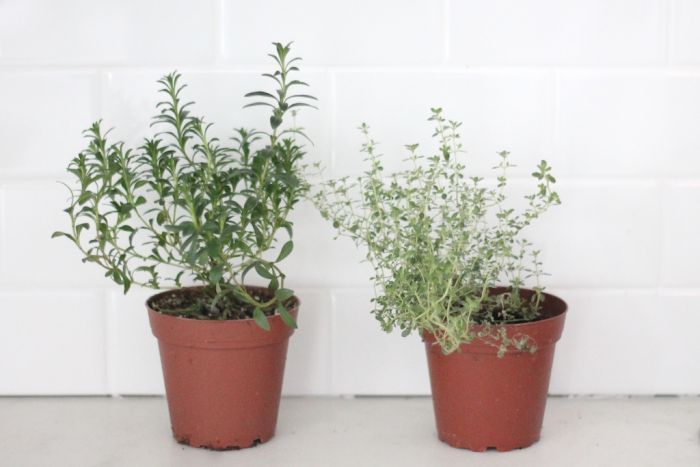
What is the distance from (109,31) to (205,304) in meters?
0.43

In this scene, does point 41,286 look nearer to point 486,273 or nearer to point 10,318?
point 10,318

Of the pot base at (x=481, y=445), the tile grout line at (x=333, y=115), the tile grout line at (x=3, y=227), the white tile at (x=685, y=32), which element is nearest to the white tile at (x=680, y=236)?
the white tile at (x=685, y=32)

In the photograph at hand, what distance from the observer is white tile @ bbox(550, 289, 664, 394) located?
141 cm

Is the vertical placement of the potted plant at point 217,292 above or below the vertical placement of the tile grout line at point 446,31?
below

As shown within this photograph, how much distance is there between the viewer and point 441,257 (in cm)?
121

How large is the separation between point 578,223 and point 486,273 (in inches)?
9.5

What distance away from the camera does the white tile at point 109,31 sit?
1.35m

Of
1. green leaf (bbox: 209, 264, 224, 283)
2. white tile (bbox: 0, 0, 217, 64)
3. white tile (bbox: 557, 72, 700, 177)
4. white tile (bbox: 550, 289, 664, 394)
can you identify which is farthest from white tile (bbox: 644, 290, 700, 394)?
white tile (bbox: 0, 0, 217, 64)

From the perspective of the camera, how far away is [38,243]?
1397mm

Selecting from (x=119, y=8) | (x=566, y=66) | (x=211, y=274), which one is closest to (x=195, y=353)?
(x=211, y=274)

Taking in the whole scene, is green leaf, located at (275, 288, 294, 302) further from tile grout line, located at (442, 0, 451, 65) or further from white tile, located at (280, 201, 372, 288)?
tile grout line, located at (442, 0, 451, 65)

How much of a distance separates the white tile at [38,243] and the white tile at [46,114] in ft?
0.15

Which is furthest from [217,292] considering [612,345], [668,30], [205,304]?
[668,30]

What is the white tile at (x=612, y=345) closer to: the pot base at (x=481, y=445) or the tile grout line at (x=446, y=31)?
the pot base at (x=481, y=445)
